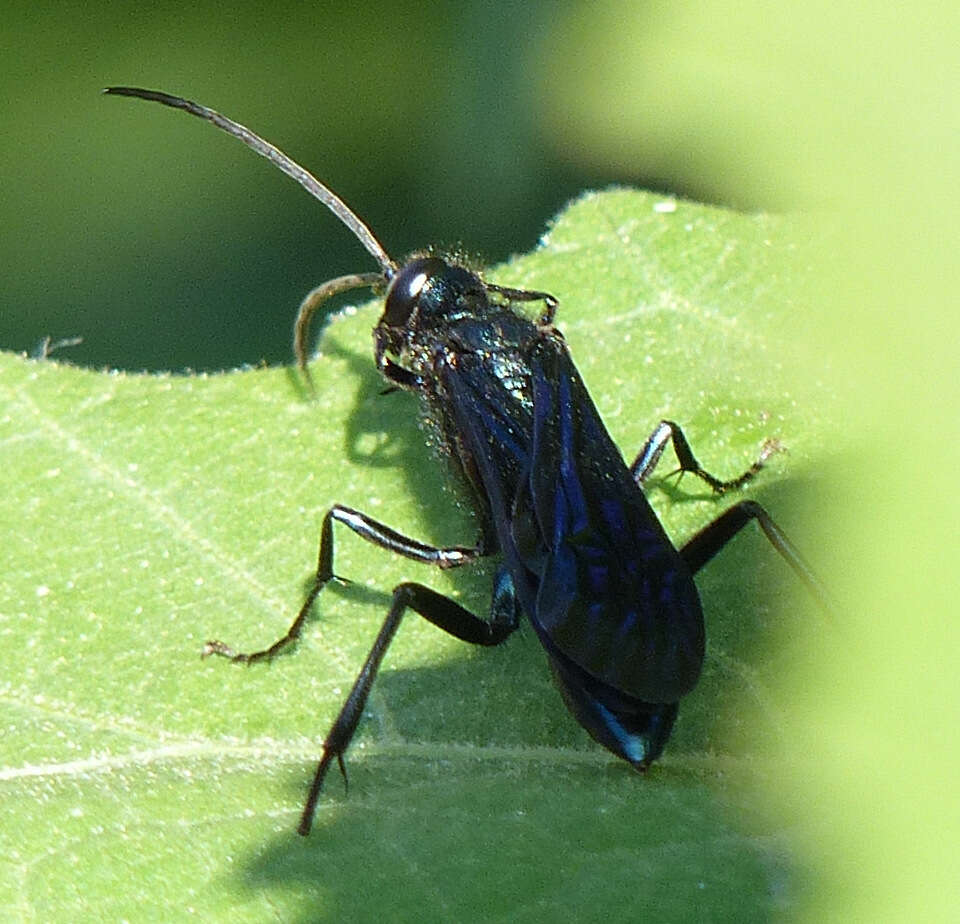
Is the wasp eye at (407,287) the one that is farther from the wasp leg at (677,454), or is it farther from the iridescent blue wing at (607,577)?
the iridescent blue wing at (607,577)

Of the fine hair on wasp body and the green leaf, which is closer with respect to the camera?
the green leaf

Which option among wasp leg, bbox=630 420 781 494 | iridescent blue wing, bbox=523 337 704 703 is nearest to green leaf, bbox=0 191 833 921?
wasp leg, bbox=630 420 781 494

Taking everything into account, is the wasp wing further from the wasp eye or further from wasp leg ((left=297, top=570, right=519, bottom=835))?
the wasp eye

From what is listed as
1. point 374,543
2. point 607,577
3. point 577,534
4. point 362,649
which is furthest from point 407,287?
point 607,577

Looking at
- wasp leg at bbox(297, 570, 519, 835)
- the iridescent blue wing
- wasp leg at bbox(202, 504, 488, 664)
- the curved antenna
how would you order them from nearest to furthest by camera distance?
the iridescent blue wing < wasp leg at bbox(297, 570, 519, 835) < wasp leg at bbox(202, 504, 488, 664) < the curved antenna

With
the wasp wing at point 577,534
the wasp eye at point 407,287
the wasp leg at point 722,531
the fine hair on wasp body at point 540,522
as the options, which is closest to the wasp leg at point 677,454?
the fine hair on wasp body at point 540,522

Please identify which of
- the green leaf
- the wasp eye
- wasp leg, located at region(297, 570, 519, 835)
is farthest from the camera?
the wasp eye

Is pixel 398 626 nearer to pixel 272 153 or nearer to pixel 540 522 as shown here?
pixel 540 522
